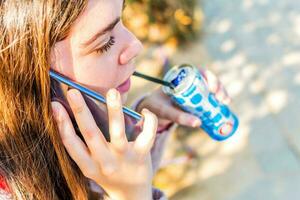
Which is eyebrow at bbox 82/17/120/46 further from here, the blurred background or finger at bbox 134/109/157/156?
the blurred background

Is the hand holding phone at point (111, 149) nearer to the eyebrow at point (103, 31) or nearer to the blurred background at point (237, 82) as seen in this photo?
the eyebrow at point (103, 31)

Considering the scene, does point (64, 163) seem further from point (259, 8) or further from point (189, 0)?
point (259, 8)

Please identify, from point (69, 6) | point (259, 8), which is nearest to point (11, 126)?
point (69, 6)

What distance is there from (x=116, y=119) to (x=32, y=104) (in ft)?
0.53

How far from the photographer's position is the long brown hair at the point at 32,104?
1007 mm

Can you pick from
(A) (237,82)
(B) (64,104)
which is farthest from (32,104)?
(A) (237,82)

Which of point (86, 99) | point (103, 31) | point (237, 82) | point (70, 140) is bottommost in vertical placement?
point (70, 140)

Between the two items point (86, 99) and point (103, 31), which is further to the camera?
point (86, 99)

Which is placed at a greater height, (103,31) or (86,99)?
(103,31)

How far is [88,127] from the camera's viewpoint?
1.09 metres

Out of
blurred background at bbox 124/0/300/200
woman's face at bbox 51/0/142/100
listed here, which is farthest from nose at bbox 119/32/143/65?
blurred background at bbox 124/0/300/200

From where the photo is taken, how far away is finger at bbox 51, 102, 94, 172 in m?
1.09

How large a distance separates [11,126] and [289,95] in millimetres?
1533

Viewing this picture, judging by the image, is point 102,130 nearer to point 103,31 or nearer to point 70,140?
point 70,140
